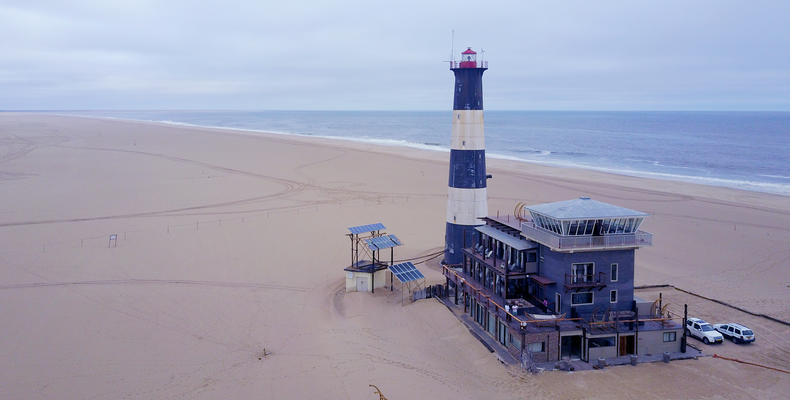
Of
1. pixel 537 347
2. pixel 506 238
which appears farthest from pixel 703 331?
pixel 506 238

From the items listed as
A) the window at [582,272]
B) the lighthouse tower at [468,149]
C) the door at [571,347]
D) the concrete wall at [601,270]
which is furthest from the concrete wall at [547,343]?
the lighthouse tower at [468,149]

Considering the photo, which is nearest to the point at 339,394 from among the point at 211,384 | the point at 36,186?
the point at 211,384

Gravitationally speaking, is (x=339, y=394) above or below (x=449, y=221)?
below

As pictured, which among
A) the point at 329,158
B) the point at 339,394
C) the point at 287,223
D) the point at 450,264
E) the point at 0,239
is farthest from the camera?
the point at 329,158

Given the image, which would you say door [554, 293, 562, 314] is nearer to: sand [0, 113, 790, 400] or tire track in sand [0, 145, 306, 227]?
sand [0, 113, 790, 400]

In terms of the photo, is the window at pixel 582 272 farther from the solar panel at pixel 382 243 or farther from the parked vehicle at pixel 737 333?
the solar panel at pixel 382 243

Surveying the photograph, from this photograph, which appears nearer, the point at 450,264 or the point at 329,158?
the point at 450,264

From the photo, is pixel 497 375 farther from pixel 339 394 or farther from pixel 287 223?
pixel 287 223
